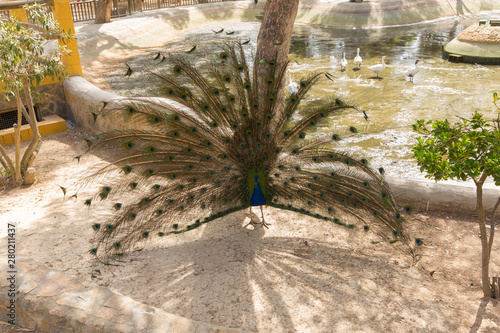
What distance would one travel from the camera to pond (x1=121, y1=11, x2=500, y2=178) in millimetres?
8922

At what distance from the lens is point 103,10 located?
17.8 meters

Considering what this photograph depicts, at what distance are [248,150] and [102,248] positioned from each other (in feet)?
6.18

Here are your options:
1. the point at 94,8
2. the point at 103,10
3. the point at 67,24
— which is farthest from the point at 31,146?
the point at 94,8

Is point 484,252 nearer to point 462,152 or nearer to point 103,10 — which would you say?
point 462,152

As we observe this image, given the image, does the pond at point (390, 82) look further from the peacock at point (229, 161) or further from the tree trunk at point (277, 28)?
the peacock at point (229, 161)

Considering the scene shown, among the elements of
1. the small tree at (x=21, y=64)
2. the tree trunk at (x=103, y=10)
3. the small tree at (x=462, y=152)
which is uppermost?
the tree trunk at (x=103, y=10)

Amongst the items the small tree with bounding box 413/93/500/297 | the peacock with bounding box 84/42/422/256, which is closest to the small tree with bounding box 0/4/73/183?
the peacock with bounding box 84/42/422/256

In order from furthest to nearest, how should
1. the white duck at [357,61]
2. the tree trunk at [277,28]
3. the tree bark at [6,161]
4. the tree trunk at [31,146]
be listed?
the white duck at [357,61] < the tree trunk at [277,28] < the tree trunk at [31,146] < the tree bark at [6,161]

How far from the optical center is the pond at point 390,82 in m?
8.92

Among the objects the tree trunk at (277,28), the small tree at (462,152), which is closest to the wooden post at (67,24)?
the tree trunk at (277,28)

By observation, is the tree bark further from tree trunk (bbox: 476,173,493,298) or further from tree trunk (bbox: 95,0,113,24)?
tree trunk (bbox: 95,0,113,24)

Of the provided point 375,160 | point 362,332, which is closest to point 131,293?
point 362,332

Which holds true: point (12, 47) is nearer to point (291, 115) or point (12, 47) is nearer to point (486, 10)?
point (291, 115)

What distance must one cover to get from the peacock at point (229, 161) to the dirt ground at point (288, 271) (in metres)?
0.36
